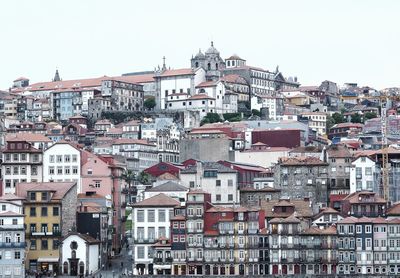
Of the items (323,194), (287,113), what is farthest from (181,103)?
(323,194)

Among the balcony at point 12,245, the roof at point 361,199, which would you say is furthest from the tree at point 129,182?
the roof at point 361,199

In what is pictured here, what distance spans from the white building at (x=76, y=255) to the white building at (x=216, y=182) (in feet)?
49.8

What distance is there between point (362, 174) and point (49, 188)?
92.0 ft

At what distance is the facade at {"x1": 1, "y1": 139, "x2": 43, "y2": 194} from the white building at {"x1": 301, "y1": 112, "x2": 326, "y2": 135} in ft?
230

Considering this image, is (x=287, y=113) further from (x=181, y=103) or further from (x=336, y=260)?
(x=336, y=260)

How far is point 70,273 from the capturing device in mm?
105438

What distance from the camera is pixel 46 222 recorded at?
107 metres

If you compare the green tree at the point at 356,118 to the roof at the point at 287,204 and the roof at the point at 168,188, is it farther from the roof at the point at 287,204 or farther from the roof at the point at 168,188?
the roof at the point at 287,204

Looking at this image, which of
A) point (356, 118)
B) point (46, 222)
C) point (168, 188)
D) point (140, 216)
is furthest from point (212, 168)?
point (356, 118)

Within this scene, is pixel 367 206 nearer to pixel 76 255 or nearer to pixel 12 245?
pixel 76 255

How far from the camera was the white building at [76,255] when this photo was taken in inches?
4151

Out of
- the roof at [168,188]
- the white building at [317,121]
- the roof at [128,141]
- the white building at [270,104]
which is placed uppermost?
the white building at [270,104]

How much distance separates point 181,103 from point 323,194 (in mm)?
74185

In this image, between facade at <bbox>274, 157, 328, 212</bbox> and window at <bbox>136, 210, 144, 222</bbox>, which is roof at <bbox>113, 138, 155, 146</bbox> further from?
window at <bbox>136, 210, 144, 222</bbox>
